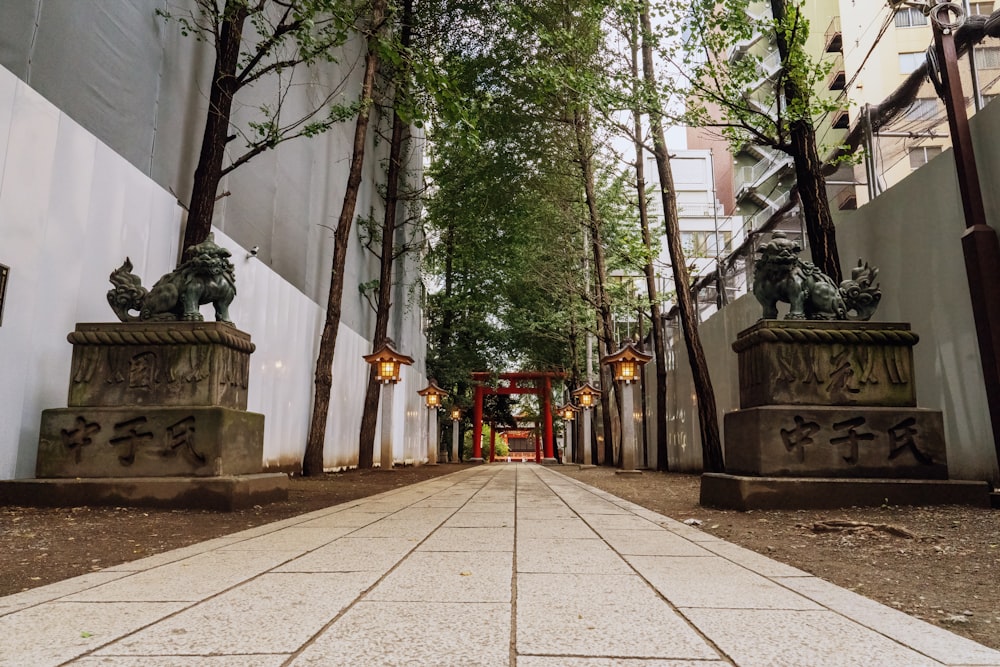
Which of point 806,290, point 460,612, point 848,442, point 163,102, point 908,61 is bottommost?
point 460,612

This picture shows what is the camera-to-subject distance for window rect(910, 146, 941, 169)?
695 centimetres

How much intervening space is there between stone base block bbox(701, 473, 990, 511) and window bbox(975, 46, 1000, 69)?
4.00 metres

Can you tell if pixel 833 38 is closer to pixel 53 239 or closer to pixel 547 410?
pixel 547 410

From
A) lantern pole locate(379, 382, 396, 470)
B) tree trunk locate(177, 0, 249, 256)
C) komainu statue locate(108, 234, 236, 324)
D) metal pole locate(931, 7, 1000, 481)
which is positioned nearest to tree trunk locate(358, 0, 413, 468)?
lantern pole locate(379, 382, 396, 470)

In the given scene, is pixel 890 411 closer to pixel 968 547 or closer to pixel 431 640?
pixel 968 547

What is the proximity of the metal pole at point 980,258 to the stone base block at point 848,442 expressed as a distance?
0.54 metres

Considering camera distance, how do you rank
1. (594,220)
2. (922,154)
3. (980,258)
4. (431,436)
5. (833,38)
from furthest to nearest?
1. (431,436)
2. (833,38)
3. (594,220)
4. (922,154)
5. (980,258)

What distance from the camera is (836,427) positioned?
5598 millimetres


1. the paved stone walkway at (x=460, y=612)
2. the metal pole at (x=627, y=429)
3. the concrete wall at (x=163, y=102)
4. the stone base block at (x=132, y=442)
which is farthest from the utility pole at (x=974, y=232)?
the metal pole at (x=627, y=429)

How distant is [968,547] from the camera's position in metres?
3.80

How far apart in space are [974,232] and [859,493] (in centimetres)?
255

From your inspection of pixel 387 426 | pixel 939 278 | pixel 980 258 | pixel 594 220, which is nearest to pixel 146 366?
pixel 980 258

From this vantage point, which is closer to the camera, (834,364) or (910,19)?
(834,364)

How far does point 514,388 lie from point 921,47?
2792 centimetres
